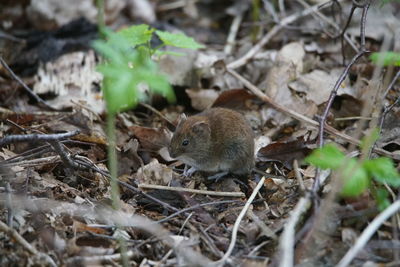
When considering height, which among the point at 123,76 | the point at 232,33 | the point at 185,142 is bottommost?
the point at 185,142

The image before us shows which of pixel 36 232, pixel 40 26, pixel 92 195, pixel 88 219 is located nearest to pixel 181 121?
pixel 92 195

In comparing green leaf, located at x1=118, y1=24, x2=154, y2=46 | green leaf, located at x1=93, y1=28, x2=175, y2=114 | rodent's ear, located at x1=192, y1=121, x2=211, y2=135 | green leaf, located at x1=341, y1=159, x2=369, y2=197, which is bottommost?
rodent's ear, located at x1=192, y1=121, x2=211, y2=135

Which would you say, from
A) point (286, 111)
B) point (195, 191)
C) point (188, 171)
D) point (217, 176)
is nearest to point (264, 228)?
point (195, 191)

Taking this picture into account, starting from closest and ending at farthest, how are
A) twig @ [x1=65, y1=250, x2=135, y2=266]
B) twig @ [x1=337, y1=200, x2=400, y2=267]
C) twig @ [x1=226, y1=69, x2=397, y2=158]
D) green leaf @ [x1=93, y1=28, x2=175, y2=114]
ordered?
green leaf @ [x1=93, y1=28, x2=175, y2=114], twig @ [x1=337, y1=200, x2=400, y2=267], twig @ [x1=65, y1=250, x2=135, y2=266], twig @ [x1=226, y1=69, x2=397, y2=158]

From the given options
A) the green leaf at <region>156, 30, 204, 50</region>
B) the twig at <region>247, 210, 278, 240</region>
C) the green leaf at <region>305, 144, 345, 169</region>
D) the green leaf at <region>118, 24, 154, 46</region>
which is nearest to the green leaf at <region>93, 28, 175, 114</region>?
the green leaf at <region>305, 144, 345, 169</region>

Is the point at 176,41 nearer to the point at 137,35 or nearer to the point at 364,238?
the point at 137,35

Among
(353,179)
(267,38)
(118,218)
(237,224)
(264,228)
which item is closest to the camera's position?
(353,179)

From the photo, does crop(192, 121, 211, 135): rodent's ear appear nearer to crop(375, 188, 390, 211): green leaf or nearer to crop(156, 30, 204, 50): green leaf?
crop(156, 30, 204, 50): green leaf

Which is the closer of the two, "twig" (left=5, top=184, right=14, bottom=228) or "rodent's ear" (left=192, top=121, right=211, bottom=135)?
"twig" (left=5, top=184, right=14, bottom=228)
